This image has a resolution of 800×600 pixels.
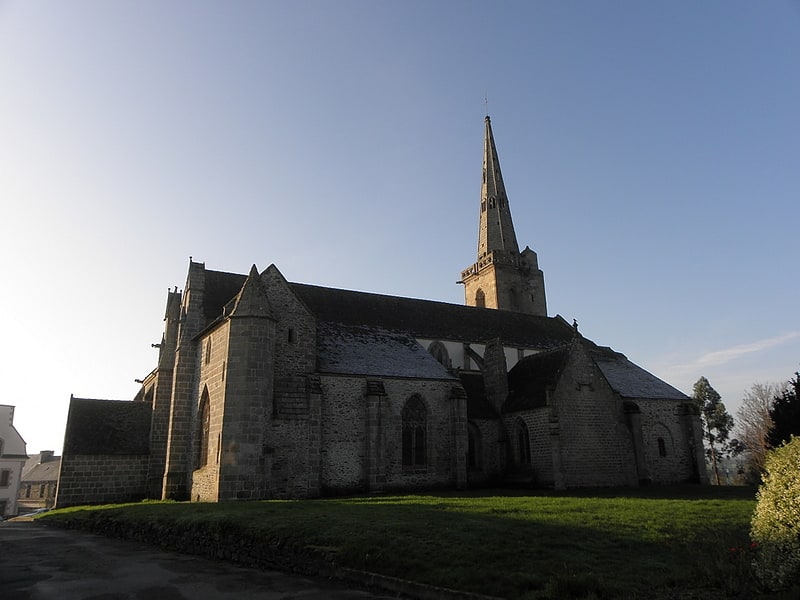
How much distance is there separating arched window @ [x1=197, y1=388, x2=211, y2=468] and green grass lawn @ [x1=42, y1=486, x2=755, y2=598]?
7.04 m

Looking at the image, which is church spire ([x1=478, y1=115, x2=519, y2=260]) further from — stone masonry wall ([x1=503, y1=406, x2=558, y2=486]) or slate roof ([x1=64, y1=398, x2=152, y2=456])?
slate roof ([x1=64, y1=398, x2=152, y2=456])

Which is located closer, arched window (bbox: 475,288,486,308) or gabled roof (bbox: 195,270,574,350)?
gabled roof (bbox: 195,270,574,350)

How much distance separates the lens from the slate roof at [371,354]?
27.8 metres

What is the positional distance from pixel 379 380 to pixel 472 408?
668 cm

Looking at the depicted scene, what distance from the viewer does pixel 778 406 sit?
28516 millimetres

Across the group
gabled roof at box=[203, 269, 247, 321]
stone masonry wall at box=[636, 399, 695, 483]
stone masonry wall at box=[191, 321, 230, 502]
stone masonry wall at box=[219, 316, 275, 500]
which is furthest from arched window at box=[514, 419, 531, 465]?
gabled roof at box=[203, 269, 247, 321]

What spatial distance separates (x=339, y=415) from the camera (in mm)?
26203

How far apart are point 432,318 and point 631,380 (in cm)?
1366

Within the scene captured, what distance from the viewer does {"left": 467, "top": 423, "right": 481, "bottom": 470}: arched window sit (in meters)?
30.2

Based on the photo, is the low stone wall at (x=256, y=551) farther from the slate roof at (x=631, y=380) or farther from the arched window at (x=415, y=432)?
the slate roof at (x=631, y=380)

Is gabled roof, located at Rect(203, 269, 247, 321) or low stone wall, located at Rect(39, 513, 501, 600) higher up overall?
gabled roof, located at Rect(203, 269, 247, 321)

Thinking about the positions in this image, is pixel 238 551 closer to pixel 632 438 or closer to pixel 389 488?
pixel 389 488

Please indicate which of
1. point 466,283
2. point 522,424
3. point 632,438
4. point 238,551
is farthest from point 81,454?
point 466,283

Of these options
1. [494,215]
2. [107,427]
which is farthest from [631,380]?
[107,427]
